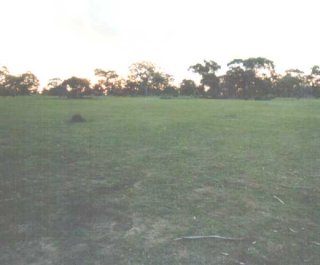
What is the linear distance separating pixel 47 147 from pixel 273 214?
10.5 meters

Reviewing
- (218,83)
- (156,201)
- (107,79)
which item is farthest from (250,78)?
(156,201)

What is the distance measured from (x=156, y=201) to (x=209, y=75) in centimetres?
10358

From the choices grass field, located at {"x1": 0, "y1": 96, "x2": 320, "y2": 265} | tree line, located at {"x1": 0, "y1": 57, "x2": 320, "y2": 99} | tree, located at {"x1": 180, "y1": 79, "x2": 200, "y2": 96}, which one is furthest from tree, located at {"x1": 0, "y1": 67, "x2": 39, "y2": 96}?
grass field, located at {"x1": 0, "y1": 96, "x2": 320, "y2": 265}

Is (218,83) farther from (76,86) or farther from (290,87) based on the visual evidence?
(76,86)

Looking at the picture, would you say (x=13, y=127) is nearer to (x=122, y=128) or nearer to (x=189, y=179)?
(x=122, y=128)

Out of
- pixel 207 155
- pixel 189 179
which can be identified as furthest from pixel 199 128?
pixel 189 179

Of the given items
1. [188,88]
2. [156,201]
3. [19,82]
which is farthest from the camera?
[188,88]

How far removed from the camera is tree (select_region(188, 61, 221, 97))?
11031 centimetres

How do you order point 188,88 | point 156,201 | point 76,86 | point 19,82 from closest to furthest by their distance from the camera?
point 156,201, point 76,86, point 19,82, point 188,88

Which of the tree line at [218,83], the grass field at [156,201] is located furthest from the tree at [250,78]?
the grass field at [156,201]

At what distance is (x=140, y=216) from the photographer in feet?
27.1

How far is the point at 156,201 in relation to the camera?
926 cm

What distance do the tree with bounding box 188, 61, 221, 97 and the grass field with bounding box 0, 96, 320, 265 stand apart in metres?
93.7

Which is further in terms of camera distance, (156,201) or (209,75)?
(209,75)
